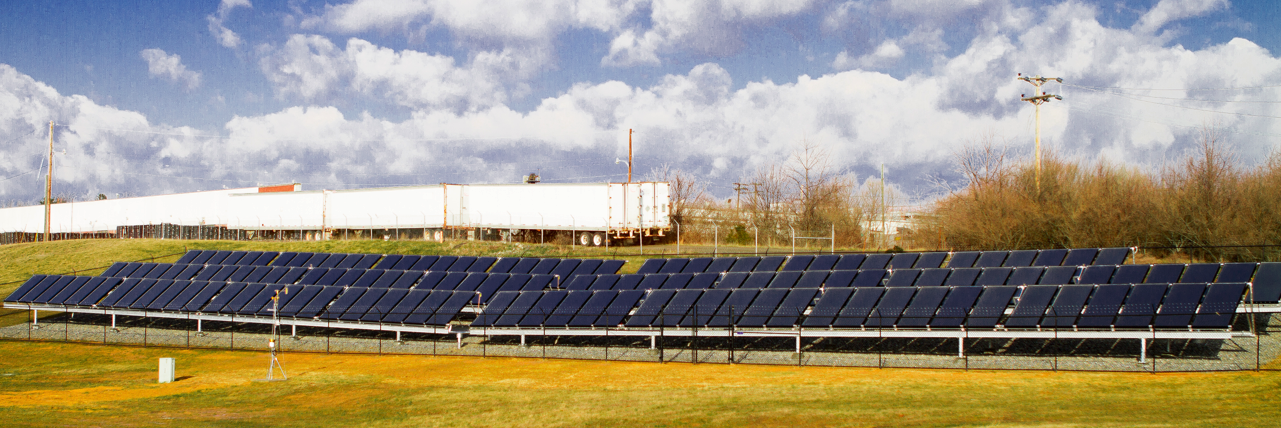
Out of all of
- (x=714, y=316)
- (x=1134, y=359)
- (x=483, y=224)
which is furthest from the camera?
(x=483, y=224)

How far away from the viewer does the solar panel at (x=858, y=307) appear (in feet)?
73.9

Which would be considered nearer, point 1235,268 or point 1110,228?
point 1235,268

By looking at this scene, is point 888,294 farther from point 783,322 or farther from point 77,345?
point 77,345

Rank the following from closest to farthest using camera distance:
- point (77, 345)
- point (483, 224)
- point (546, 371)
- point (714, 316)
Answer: point (546, 371) → point (714, 316) → point (77, 345) → point (483, 224)


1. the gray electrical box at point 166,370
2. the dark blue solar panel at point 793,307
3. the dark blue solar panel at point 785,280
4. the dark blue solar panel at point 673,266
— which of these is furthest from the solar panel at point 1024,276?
the gray electrical box at point 166,370

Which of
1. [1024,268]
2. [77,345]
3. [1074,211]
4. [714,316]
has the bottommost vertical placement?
[77,345]

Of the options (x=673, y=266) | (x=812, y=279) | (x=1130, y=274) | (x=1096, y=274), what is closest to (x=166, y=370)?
(x=673, y=266)

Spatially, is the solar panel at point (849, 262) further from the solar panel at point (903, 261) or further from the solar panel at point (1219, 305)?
the solar panel at point (1219, 305)

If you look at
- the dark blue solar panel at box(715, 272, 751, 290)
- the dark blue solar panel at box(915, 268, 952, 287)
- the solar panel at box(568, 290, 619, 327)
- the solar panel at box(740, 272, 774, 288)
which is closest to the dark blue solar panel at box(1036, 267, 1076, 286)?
the dark blue solar panel at box(915, 268, 952, 287)

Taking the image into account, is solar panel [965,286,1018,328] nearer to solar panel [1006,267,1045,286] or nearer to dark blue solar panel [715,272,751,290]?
solar panel [1006,267,1045,286]

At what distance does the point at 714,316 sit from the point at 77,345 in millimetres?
24665

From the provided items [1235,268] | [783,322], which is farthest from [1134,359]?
[783,322]

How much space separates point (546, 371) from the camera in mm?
22547

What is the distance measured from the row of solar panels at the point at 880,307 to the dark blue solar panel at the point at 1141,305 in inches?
0.9
